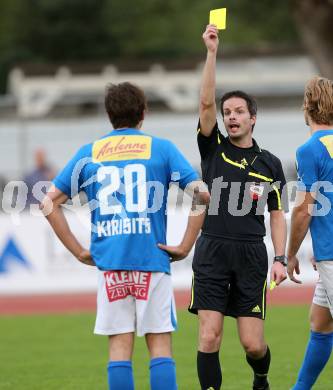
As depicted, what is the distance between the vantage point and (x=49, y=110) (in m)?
29.6

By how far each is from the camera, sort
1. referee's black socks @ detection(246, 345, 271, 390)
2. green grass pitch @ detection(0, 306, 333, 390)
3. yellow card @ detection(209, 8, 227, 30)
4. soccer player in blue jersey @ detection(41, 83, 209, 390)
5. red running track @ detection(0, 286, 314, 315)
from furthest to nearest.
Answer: red running track @ detection(0, 286, 314, 315)
green grass pitch @ detection(0, 306, 333, 390)
referee's black socks @ detection(246, 345, 271, 390)
yellow card @ detection(209, 8, 227, 30)
soccer player in blue jersey @ detection(41, 83, 209, 390)

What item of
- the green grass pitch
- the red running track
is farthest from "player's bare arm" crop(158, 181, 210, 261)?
the red running track

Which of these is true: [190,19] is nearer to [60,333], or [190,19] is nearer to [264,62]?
[264,62]

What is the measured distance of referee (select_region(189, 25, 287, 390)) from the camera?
284 inches

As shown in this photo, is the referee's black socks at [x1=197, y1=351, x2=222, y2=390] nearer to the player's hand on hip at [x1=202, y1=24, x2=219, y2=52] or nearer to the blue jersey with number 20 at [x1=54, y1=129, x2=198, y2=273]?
the blue jersey with number 20 at [x1=54, y1=129, x2=198, y2=273]

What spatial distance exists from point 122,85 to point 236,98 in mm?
1233

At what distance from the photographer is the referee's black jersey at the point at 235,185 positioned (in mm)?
7297

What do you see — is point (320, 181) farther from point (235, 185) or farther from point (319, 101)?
point (235, 185)

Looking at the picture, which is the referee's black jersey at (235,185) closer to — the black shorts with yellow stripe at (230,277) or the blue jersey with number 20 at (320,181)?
the black shorts with yellow stripe at (230,277)

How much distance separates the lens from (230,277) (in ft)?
24.0

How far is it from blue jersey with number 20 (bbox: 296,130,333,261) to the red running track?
8472 mm

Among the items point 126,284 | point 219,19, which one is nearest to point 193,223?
point 126,284

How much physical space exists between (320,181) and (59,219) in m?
1.77

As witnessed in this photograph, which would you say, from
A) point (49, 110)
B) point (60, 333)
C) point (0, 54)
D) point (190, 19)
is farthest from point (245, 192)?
point (190, 19)
